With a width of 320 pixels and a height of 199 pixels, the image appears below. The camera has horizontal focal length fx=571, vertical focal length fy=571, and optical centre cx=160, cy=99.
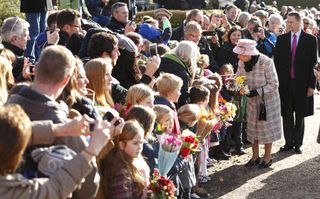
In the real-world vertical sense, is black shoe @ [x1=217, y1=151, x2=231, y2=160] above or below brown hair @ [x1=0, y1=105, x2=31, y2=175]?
below

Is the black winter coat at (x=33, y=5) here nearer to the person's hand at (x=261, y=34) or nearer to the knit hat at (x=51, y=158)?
the person's hand at (x=261, y=34)

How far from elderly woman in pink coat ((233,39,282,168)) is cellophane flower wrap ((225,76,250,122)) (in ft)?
0.33

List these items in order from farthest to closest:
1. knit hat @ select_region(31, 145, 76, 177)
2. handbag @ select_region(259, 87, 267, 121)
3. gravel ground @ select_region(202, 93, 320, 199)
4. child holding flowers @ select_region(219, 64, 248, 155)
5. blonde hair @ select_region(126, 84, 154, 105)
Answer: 1. child holding flowers @ select_region(219, 64, 248, 155)
2. handbag @ select_region(259, 87, 267, 121)
3. gravel ground @ select_region(202, 93, 320, 199)
4. blonde hair @ select_region(126, 84, 154, 105)
5. knit hat @ select_region(31, 145, 76, 177)

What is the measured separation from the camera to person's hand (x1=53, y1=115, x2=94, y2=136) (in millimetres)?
3328

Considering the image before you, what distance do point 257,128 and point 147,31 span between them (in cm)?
242

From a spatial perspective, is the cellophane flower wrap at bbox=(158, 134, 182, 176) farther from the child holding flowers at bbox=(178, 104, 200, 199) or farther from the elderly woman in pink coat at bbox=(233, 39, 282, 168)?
the elderly woman in pink coat at bbox=(233, 39, 282, 168)

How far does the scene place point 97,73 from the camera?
5105 millimetres

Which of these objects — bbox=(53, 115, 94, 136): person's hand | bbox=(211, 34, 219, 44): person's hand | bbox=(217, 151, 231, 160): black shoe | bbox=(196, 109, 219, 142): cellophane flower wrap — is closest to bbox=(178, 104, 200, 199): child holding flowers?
bbox=(196, 109, 219, 142): cellophane flower wrap

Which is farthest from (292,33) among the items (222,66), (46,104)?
(46,104)

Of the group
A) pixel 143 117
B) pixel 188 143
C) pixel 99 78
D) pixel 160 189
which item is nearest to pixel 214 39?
pixel 188 143

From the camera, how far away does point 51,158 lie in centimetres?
328

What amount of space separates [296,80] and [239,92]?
1.56m

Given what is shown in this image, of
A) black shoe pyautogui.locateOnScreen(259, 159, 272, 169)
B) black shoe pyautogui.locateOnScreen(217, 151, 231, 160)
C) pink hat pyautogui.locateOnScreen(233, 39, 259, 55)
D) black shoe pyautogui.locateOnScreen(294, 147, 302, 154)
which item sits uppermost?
pink hat pyautogui.locateOnScreen(233, 39, 259, 55)

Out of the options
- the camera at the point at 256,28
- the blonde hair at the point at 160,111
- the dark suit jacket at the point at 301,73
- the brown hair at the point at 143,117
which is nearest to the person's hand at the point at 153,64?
the blonde hair at the point at 160,111
